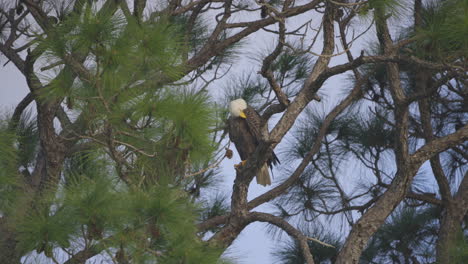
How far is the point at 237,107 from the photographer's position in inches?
134

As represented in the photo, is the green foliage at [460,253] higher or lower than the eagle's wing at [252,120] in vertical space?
lower

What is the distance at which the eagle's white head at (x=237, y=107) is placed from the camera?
3.40 m

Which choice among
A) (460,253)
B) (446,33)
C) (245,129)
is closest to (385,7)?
(446,33)

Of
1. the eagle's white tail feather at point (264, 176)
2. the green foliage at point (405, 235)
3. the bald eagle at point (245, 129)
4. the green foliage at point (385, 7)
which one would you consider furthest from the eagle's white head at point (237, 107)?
the green foliage at point (385, 7)

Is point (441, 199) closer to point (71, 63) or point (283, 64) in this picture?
point (283, 64)

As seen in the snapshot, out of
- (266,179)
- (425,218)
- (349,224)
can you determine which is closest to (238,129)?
(266,179)

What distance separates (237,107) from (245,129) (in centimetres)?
16

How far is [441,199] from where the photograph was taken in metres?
3.11

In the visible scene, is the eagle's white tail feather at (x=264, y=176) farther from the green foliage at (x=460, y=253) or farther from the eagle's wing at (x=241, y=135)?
the green foliage at (x=460, y=253)

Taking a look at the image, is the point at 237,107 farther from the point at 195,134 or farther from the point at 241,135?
the point at 195,134

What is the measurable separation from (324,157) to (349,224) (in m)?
0.34

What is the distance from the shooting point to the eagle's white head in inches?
134

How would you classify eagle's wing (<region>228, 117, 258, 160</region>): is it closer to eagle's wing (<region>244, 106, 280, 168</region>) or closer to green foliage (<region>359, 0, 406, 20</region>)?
eagle's wing (<region>244, 106, 280, 168</region>)

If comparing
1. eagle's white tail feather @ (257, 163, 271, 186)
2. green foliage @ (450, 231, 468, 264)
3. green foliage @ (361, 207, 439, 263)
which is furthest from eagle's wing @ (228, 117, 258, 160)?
green foliage @ (450, 231, 468, 264)
